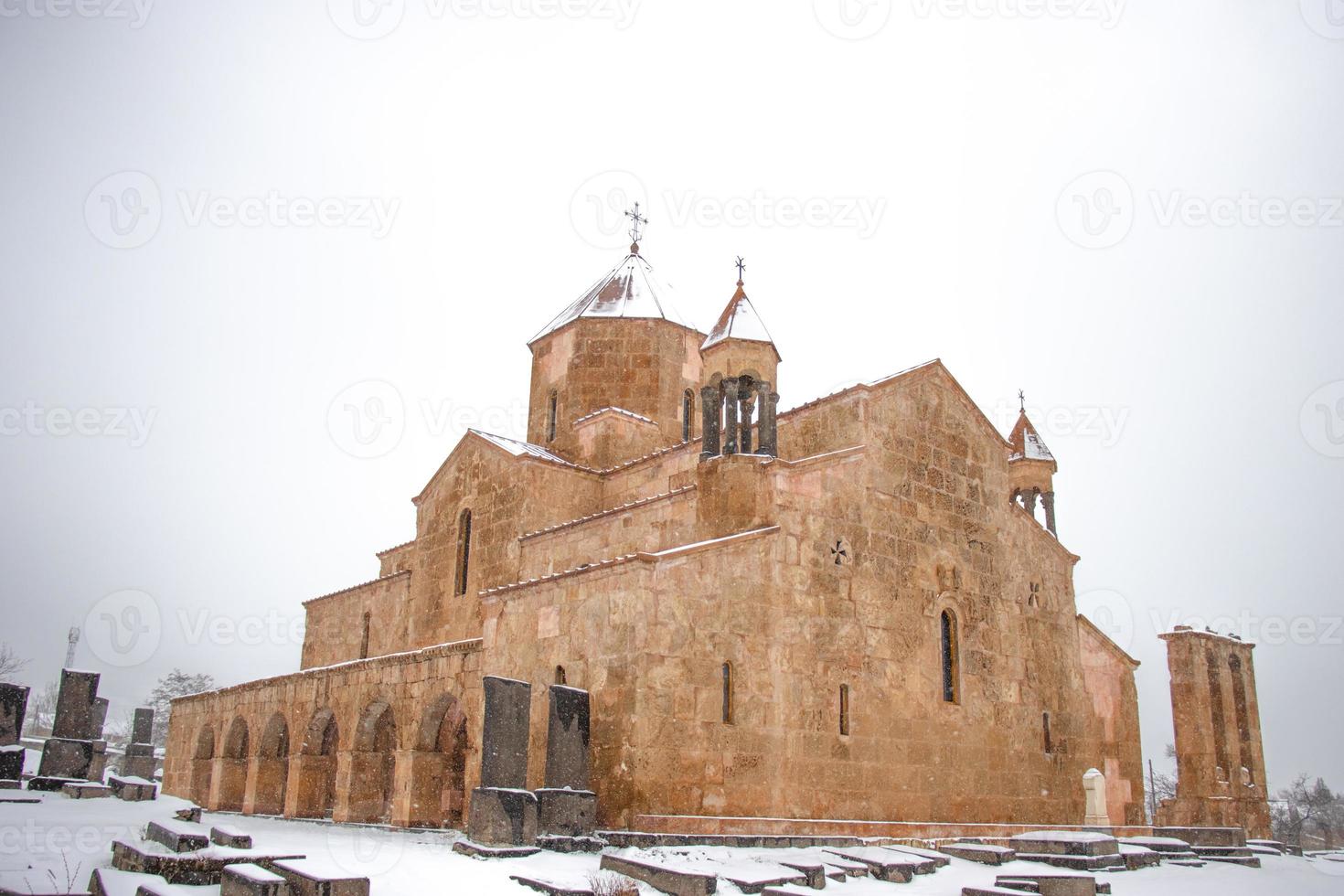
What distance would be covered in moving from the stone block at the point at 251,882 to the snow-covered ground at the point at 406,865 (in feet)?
1.42

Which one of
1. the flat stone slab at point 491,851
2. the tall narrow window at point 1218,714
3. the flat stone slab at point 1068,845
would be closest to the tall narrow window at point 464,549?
the flat stone slab at point 491,851

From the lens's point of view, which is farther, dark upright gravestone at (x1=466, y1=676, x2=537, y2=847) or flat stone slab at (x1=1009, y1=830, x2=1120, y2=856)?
flat stone slab at (x1=1009, y1=830, x2=1120, y2=856)

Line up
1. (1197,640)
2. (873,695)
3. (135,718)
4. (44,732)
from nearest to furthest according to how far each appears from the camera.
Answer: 1. (873,695)
2. (1197,640)
3. (135,718)
4. (44,732)

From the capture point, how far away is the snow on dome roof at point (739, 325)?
551 inches

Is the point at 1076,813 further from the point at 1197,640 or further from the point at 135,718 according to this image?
the point at 135,718

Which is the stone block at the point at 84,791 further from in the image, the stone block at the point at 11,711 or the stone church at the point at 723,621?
the stone church at the point at 723,621

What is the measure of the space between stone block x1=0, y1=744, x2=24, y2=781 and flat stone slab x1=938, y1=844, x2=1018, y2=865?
42.0 ft

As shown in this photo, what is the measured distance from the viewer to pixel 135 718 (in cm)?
2006

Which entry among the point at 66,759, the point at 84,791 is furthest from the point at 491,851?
the point at 66,759

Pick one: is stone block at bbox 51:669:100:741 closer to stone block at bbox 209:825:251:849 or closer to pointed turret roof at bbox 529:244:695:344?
stone block at bbox 209:825:251:849

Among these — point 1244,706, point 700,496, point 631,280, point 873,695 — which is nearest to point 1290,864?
point 1244,706

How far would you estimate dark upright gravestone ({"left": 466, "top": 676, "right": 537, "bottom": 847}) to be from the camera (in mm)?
10344

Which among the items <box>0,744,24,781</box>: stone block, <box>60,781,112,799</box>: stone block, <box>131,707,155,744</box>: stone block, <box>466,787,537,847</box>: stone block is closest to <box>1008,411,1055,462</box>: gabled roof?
<box>466,787,537,847</box>: stone block

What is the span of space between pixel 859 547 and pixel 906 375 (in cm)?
306
